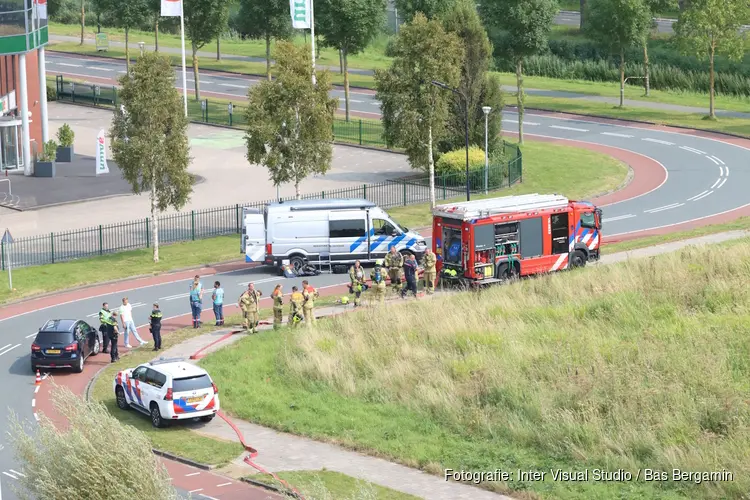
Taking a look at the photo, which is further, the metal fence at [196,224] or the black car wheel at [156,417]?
the metal fence at [196,224]

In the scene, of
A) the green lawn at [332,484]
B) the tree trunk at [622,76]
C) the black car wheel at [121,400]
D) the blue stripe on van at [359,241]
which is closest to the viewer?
the green lawn at [332,484]

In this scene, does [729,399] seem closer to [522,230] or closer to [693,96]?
[522,230]

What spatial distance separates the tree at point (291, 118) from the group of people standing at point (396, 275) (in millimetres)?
9312

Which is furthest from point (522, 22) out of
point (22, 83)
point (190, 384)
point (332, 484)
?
point (332, 484)

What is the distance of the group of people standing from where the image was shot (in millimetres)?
39250

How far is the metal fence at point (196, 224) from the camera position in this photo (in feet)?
160

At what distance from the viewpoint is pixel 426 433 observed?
27.7 meters

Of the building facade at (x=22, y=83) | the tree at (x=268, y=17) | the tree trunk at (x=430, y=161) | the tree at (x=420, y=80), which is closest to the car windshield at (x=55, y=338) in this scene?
the tree at (x=420, y=80)

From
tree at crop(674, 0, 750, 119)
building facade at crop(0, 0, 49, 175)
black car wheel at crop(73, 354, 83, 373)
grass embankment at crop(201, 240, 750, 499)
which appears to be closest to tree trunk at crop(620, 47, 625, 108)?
tree at crop(674, 0, 750, 119)

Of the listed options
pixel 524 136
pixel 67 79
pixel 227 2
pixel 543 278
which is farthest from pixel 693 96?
pixel 543 278

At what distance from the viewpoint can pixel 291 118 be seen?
5019 centimetres

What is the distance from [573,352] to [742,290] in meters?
7.98

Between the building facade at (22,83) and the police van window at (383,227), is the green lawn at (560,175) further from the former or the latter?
the building facade at (22,83)

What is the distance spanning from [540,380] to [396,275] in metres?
12.6
